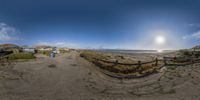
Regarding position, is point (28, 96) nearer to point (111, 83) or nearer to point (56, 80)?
point (56, 80)

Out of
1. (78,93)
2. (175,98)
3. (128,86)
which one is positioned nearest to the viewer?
(175,98)

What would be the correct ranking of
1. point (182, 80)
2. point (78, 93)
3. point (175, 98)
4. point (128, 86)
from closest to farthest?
point (175, 98)
point (78, 93)
point (128, 86)
point (182, 80)

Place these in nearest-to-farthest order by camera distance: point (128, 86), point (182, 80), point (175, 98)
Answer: point (175, 98) < point (128, 86) < point (182, 80)

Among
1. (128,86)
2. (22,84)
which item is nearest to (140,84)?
(128,86)

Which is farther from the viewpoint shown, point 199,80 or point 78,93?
point 199,80

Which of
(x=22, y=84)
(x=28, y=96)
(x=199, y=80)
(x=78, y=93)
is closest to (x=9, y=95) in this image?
(x=28, y=96)

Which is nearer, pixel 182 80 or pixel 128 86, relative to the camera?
pixel 128 86

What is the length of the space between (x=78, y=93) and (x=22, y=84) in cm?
579

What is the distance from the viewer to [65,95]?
39.9 ft

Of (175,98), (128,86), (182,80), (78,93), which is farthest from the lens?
(182,80)

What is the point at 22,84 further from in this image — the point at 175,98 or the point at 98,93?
the point at 175,98

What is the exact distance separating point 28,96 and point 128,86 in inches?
321

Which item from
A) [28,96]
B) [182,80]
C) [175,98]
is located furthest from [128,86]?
[28,96]

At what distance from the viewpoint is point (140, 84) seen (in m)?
15.4
